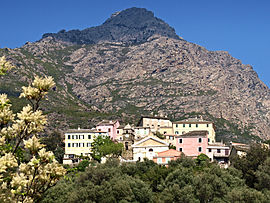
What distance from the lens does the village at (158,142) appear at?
3442 inches

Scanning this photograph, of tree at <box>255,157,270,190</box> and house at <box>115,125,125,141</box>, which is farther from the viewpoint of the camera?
house at <box>115,125,125,141</box>

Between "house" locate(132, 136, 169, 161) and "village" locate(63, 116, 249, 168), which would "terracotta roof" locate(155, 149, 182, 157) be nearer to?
"village" locate(63, 116, 249, 168)

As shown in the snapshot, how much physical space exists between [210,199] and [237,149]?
2839 centimetres

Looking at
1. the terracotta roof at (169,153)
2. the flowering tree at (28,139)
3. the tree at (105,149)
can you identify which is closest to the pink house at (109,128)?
the tree at (105,149)

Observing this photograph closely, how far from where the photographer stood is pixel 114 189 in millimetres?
63938

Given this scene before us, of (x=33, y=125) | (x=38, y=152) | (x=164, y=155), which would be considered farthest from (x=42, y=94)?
(x=164, y=155)

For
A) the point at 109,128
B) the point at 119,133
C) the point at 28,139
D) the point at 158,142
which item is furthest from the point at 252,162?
the point at 28,139

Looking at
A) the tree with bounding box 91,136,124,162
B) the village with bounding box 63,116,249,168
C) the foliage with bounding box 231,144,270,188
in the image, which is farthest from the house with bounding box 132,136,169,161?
the foliage with bounding box 231,144,270,188

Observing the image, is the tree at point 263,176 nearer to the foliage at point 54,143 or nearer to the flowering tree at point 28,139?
the foliage at point 54,143

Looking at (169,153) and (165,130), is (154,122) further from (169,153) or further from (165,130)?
(169,153)

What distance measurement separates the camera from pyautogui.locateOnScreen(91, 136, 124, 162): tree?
9231cm

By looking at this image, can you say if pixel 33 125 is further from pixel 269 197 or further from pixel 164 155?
pixel 164 155

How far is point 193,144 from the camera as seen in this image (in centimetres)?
8838

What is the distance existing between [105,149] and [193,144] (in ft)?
72.2
